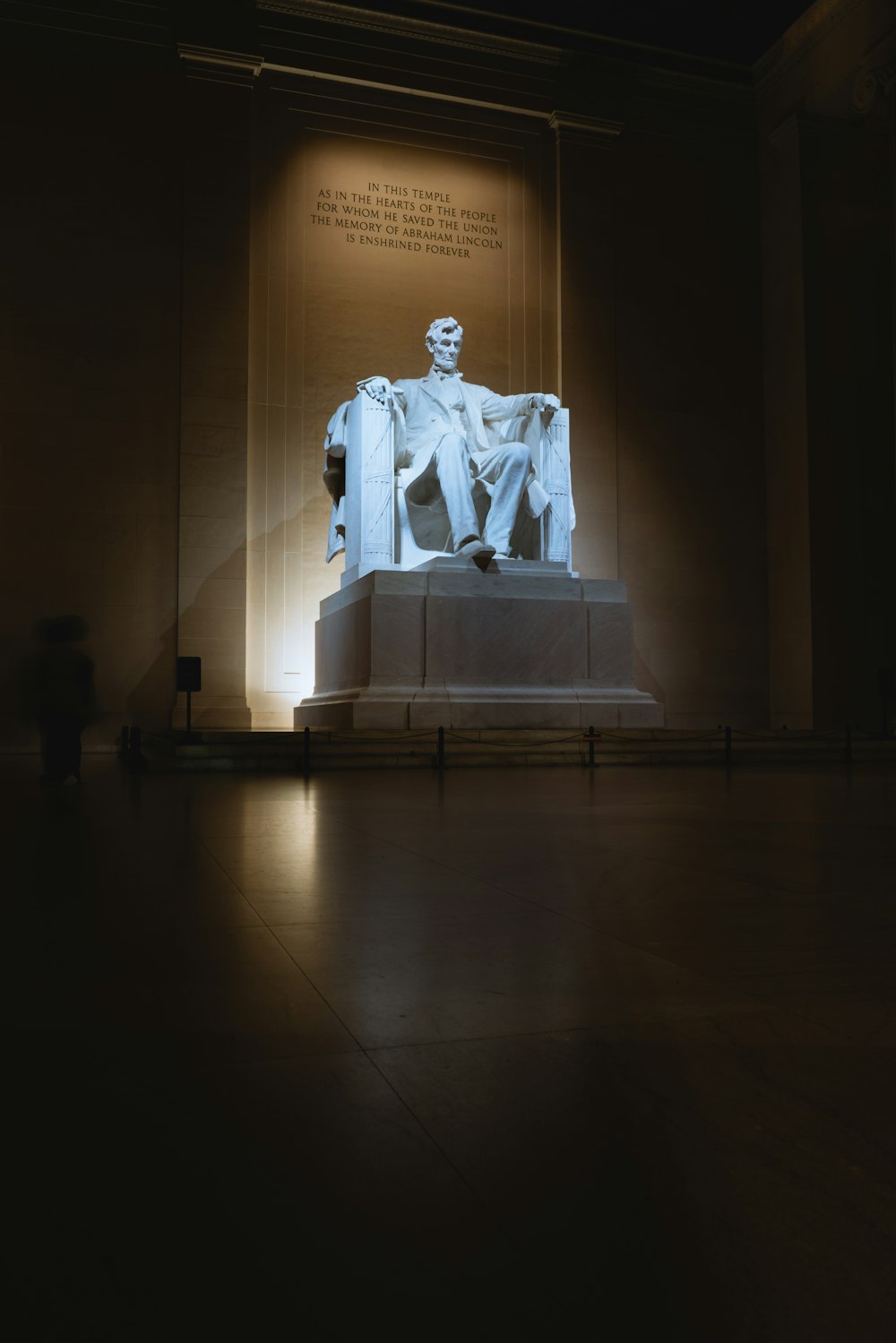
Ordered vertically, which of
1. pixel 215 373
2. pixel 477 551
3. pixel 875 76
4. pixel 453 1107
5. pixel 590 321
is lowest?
pixel 453 1107

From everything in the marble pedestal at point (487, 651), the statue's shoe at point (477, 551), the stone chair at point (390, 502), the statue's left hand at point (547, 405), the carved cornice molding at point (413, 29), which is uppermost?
the carved cornice molding at point (413, 29)

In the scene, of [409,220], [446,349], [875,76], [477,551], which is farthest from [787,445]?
[477,551]

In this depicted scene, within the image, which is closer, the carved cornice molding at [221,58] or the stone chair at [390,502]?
the stone chair at [390,502]

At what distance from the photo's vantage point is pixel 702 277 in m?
14.7

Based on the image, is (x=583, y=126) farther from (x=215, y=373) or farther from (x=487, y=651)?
(x=487, y=651)

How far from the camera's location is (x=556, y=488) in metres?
10.6

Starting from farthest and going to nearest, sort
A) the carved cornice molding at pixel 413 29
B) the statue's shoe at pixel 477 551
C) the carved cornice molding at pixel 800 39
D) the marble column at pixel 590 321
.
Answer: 1. the marble column at pixel 590 321
2. the carved cornice molding at pixel 800 39
3. the carved cornice molding at pixel 413 29
4. the statue's shoe at pixel 477 551

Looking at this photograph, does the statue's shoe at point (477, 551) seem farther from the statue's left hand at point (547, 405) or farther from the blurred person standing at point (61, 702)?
the blurred person standing at point (61, 702)

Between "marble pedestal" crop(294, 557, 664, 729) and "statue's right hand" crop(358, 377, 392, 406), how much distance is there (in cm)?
176

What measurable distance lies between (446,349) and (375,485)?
6.06ft

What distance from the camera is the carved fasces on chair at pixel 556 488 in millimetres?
10562

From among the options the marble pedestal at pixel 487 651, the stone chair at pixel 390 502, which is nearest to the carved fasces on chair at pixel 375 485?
the stone chair at pixel 390 502

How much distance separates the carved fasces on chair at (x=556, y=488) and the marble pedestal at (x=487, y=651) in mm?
377

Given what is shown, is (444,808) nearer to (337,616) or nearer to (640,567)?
(337,616)
